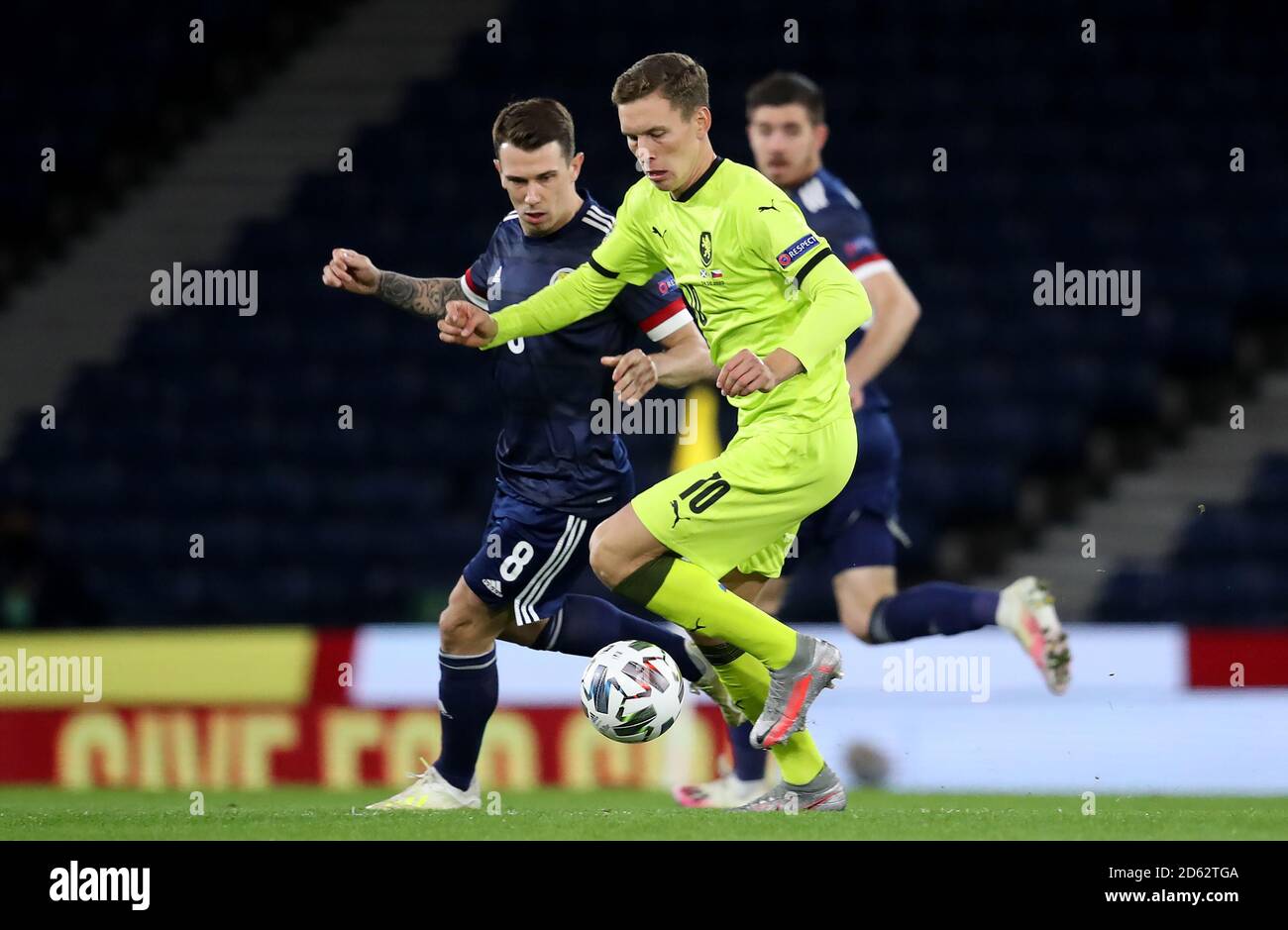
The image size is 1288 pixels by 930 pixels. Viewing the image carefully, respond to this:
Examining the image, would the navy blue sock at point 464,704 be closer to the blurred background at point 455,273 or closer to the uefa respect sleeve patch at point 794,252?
the uefa respect sleeve patch at point 794,252

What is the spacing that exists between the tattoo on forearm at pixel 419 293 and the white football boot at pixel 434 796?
1.48 meters

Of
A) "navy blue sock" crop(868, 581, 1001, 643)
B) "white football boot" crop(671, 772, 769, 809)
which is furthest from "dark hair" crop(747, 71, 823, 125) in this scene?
"white football boot" crop(671, 772, 769, 809)

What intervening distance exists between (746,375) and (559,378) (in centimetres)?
132

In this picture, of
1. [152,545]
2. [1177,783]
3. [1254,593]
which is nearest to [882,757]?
[1177,783]

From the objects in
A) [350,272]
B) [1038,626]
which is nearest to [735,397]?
[350,272]

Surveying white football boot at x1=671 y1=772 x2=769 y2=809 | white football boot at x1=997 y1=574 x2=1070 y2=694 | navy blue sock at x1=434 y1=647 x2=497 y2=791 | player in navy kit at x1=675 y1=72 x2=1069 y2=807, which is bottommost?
white football boot at x1=671 y1=772 x2=769 y2=809

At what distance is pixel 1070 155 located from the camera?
13.0 metres

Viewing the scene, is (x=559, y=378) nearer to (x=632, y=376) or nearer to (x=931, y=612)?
(x=632, y=376)

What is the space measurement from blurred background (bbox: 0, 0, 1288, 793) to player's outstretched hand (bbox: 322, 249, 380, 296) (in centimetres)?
365

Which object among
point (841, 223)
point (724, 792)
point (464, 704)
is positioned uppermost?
point (841, 223)

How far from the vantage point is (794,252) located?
5.38m

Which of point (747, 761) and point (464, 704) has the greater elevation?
point (464, 704)

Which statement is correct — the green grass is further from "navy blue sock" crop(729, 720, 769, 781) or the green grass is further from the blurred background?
the blurred background

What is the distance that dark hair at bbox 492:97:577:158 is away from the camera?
605cm
